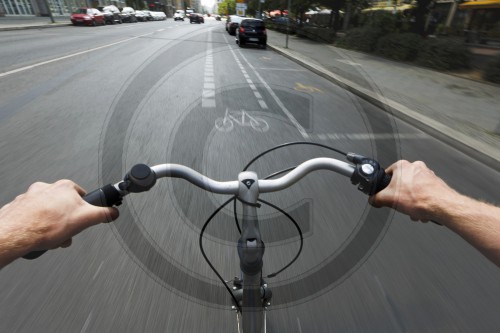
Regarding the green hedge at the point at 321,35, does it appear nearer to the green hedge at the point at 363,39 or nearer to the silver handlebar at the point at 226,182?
the green hedge at the point at 363,39

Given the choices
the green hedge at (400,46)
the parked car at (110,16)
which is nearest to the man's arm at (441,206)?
the green hedge at (400,46)

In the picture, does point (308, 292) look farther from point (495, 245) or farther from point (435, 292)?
point (495, 245)

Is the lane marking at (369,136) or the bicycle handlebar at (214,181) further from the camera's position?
the lane marking at (369,136)

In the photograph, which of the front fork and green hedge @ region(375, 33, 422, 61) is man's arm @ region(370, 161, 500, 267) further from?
green hedge @ region(375, 33, 422, 61)

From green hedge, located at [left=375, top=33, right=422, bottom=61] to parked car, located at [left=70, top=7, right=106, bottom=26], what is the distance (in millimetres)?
30179

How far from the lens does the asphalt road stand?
1.99m

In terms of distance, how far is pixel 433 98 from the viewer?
8.40m

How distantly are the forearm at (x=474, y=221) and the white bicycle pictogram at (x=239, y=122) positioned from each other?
15.0 ft

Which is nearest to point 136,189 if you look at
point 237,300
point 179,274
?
point 237,300

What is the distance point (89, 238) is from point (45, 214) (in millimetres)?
1967

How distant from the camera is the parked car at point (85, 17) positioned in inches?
1188

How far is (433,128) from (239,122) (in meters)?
4.17

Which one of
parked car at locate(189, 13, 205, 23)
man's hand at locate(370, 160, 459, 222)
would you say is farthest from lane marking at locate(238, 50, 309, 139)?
parked car at locate(189, 13, 205, 23)

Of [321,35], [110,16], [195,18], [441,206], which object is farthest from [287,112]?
[195,18]
